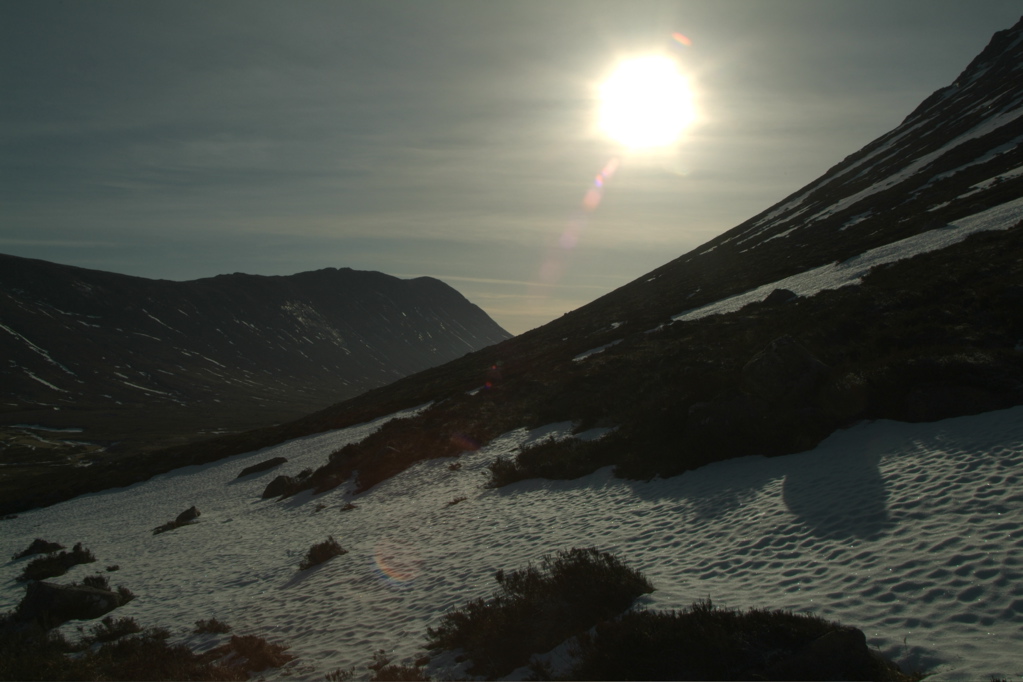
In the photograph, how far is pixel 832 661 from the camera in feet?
18.9

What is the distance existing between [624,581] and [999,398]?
369 inches

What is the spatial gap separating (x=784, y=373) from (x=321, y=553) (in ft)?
46.7

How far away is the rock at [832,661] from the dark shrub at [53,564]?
23344 millimetres

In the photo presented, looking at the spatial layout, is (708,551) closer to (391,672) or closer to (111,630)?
(391,672)

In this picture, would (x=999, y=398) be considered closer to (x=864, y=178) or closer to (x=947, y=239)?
(x=947, y=239)

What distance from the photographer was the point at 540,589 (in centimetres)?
892

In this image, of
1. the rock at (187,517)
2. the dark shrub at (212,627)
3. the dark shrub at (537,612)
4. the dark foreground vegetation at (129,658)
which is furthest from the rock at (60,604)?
the rock at (187,517)

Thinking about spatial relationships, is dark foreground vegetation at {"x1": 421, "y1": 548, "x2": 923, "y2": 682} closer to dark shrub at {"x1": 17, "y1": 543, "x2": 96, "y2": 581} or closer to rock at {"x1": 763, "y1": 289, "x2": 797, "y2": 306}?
dark shrub at {"x1": 17, "y1": 543, "x2": 96, "y2": 581}

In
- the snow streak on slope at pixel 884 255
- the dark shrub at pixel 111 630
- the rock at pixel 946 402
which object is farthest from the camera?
the snow streak on slope at pixel 884 255

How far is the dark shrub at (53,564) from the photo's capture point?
19.1 meters

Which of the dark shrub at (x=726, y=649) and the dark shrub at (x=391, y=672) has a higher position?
the dark shrub at (x=726, y=649)

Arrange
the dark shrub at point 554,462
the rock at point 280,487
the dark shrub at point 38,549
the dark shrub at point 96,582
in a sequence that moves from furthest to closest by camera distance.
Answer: the rock at point 280,487 < the dark shrub at point 38,549 < the dark shrub at point 554,462 < the dark shrub at point 96,582

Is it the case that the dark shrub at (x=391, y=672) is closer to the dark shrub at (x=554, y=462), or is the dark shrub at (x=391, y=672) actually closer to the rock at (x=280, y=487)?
the dark shrub at (x=554, y=462)

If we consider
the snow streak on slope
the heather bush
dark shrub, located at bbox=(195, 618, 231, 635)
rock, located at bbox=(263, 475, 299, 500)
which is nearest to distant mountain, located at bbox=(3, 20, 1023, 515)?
the snow streak on slope
